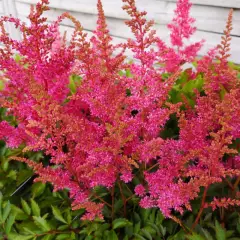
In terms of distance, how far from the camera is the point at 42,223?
999 millimetres

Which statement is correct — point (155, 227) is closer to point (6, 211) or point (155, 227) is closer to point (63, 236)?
point (63, 236)

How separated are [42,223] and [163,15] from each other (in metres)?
2.07

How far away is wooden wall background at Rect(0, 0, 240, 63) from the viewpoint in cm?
228

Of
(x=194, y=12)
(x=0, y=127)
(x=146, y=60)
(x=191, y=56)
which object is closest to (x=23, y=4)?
(x=194, y=12)

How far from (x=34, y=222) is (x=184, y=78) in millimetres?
883

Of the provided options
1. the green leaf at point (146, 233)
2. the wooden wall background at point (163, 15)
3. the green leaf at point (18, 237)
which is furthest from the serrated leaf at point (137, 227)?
the wooden wall background at point (163, 15)

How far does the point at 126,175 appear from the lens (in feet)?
2.74

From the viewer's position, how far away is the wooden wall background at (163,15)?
228 centimetres

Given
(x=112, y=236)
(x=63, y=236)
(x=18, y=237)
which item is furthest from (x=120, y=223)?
(x=18, y=237)

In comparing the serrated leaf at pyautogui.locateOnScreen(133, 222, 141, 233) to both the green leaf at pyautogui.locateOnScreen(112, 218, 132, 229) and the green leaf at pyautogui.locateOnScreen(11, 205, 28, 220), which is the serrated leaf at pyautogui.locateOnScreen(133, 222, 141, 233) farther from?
the green leaf at pyautogui.locateOnScreen(11, 205, 28, 220)

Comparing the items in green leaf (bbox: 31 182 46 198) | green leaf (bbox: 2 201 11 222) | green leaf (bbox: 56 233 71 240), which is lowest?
green leaf (bbox: 56 233 71 240)

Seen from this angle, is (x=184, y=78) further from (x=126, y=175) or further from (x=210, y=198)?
(x=126, y=175)

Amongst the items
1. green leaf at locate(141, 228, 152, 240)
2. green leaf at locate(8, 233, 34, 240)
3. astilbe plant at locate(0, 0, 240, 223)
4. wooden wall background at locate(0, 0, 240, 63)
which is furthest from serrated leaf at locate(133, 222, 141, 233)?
wooden wall background at locate(0, 0, 240, 63)

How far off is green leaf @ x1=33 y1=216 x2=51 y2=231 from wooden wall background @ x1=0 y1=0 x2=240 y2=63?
1.82 meters
